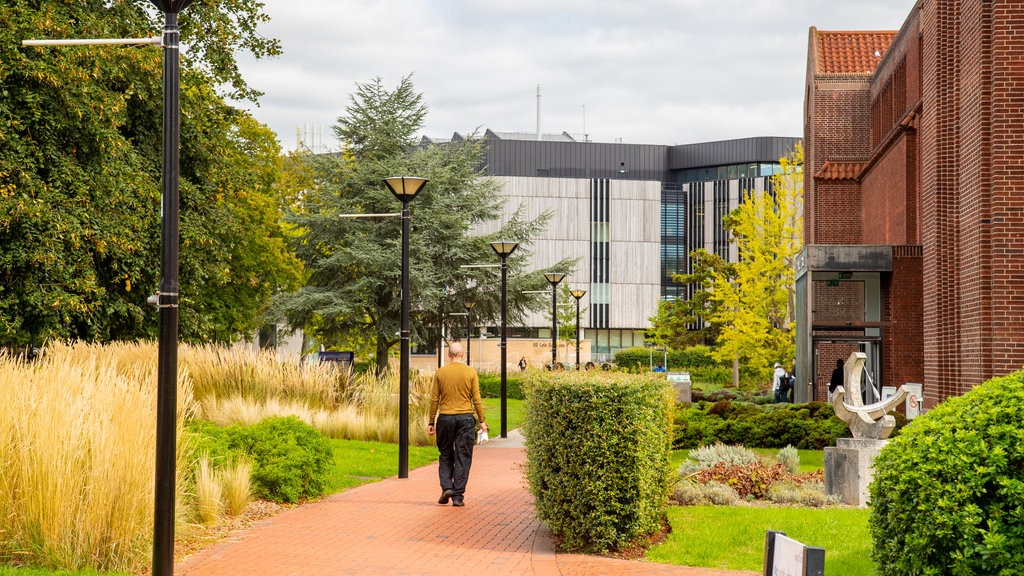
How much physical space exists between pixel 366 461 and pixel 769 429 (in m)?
7.92

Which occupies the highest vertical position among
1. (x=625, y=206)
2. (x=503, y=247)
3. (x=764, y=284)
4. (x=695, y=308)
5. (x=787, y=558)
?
(x=625, y=206)

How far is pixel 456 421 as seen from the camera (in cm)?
1232

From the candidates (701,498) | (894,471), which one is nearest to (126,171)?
(701,498)

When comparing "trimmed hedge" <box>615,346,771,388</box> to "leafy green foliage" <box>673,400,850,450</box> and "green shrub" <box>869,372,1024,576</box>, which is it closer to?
"leafy green foliage" <box>673,400,850,450</box>

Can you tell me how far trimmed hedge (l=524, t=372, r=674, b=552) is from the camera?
939 centimetres

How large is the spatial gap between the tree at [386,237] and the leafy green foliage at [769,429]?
20.1 meters

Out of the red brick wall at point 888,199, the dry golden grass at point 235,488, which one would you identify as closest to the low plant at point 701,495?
the dry golden grass at point 235,488

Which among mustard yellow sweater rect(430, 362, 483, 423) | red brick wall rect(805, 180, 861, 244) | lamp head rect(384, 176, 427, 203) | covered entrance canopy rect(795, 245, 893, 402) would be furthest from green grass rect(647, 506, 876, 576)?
red brick wall rect(805, 180, 861, 244)

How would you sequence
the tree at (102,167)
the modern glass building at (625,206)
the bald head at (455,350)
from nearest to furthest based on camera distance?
the bald head at (455,350), the tree at (102,167), the modern glass building at (625,206)

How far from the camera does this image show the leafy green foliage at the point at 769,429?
19828 mm

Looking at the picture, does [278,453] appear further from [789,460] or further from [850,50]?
[850,50]

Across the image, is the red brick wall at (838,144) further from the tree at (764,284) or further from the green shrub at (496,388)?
the green shrub at (496,388)

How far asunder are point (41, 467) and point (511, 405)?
3408 centimetres

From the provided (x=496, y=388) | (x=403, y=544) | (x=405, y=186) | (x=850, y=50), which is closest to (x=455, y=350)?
(x=403, y=544)
